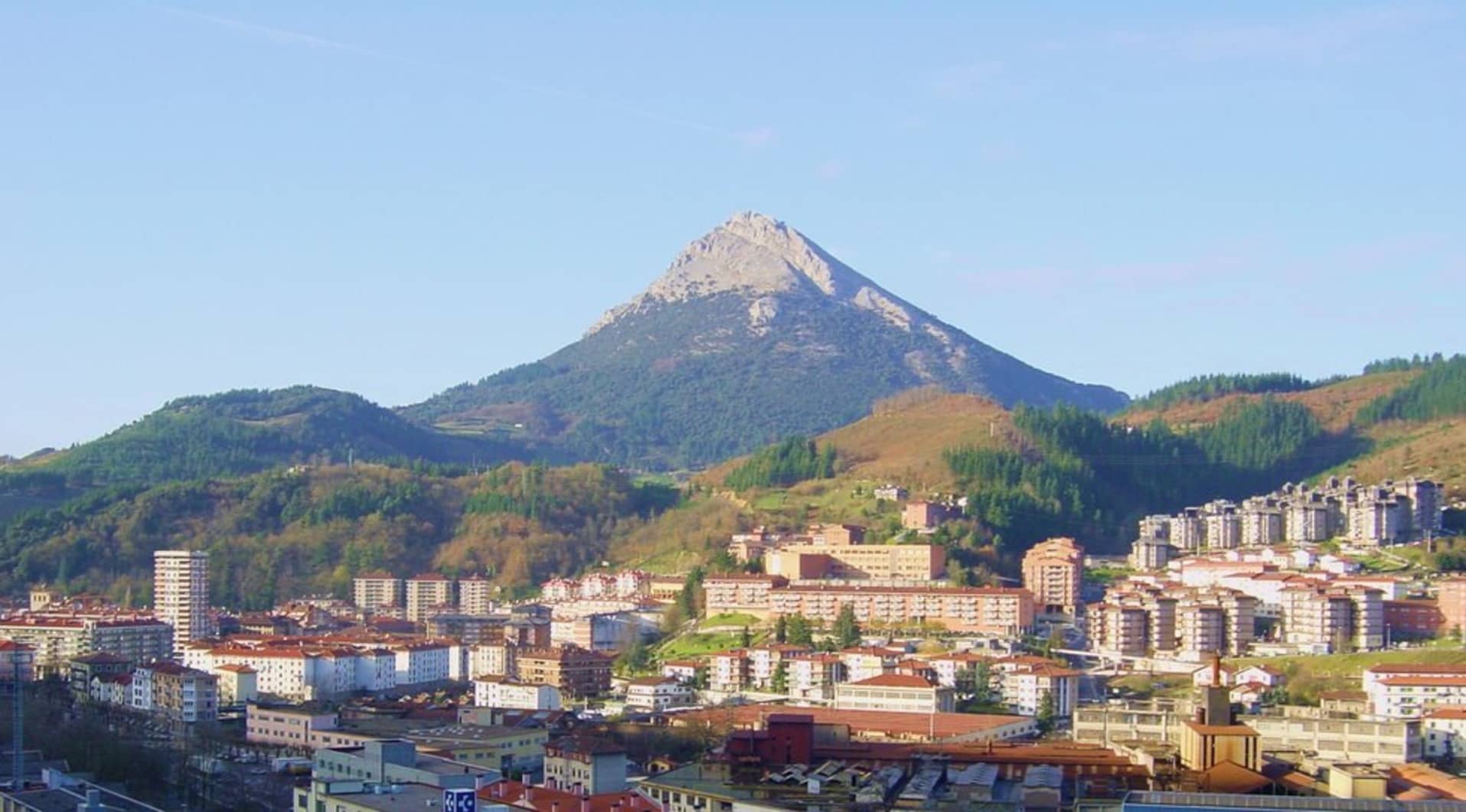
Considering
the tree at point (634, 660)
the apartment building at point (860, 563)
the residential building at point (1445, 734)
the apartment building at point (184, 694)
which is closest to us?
the residential building at point (1445, 734)

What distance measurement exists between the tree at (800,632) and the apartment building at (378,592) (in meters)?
14.5

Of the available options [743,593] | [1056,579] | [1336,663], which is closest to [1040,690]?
[1336,663]

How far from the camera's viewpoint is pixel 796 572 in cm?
4475

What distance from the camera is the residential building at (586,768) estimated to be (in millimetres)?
21891

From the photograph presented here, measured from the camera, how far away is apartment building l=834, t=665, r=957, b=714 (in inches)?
1233

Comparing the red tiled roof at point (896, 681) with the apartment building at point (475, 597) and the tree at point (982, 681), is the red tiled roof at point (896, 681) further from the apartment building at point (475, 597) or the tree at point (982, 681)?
the apartment building at point (475, 597)

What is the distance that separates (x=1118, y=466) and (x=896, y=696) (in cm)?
2637

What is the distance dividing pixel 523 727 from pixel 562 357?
85.3 meters

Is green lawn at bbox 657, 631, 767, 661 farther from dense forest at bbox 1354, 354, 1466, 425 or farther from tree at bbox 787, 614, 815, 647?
dense forest at bbox 1354, 354, 1466, 425

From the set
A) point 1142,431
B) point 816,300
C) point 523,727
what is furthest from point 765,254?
point 523,727

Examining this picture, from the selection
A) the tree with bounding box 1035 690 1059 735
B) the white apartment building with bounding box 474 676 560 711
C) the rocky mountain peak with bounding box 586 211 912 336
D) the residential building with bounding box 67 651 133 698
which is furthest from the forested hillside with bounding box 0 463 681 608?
the rocky mountain peak with bounding box 586 211 912 336

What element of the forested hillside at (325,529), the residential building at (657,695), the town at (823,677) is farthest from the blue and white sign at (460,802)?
the forested hillside at (325,529)

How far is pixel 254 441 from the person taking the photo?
75062mm

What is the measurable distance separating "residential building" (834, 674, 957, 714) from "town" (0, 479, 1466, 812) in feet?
0.19
